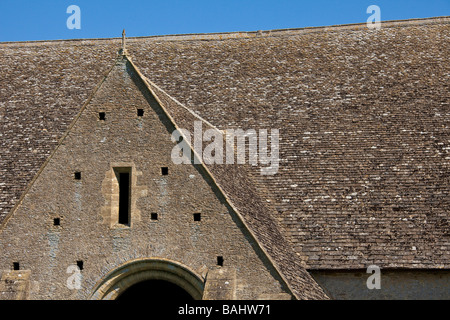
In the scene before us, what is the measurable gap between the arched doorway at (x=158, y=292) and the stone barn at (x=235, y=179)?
7 centimetres

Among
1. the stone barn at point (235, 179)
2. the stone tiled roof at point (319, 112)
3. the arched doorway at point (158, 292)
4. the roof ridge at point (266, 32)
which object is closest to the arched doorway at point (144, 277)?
the stone barn at point (235, 179)

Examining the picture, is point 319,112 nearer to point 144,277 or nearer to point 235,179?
point 235,179

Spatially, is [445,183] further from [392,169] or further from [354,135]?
[354,135]

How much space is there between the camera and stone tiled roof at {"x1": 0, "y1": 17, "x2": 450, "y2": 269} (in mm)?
18141

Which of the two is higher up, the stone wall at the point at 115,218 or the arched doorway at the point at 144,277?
the stone wall at the point at 115,218

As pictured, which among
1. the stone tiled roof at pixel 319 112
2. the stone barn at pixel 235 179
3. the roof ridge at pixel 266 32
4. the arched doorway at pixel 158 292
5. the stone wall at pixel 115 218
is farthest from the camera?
the roof ridge at pixel 266 32

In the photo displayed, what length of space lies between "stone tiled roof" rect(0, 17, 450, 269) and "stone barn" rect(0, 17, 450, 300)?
0.19 ft

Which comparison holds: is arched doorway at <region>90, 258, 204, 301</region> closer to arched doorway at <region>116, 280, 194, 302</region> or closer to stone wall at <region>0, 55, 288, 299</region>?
stone wall at <region>0, 55, 288, 299</region>

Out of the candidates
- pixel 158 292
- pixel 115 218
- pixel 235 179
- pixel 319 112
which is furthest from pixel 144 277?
pixel 319 112

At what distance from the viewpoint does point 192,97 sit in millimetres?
23609

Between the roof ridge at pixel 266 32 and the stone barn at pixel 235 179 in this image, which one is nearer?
the stone barn at pixel 235 179

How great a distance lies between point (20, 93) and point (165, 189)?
32.7ft

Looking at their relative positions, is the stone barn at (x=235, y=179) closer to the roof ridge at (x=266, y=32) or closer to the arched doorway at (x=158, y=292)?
the arched doorway at (x=158, y=292)

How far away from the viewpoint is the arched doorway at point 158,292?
18.5m
